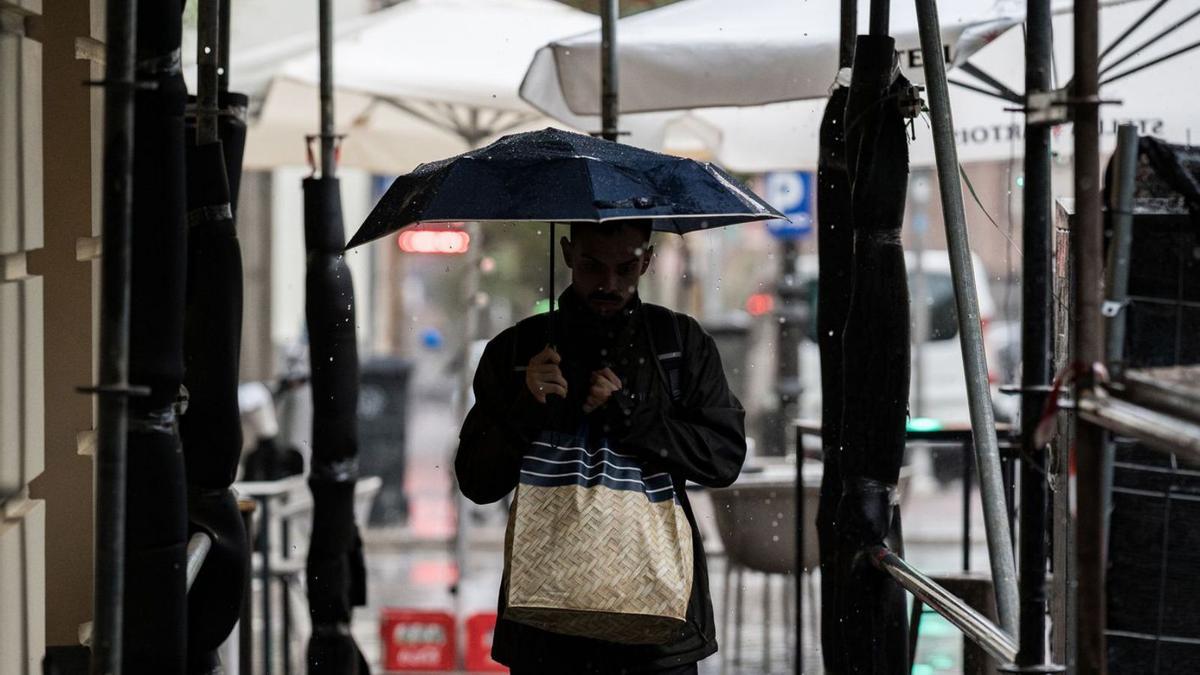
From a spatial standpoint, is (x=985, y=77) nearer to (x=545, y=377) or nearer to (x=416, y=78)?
(x=416, y=78)

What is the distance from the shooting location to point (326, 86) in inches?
237

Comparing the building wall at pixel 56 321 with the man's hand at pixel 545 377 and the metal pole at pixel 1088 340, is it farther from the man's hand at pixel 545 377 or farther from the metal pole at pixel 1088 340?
the metal pole at pixel 1088 340

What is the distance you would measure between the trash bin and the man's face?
37.4 ft

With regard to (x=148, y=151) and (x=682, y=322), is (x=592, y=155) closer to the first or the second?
(x=682, y=322)

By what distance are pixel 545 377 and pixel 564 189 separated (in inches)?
16.3

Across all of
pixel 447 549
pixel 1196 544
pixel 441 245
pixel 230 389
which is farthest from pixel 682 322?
pixel 447 549

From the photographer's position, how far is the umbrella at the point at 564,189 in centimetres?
362

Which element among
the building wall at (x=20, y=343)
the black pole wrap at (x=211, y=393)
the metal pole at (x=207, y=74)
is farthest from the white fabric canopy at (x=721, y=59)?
the building wall at (x=20, y=343)

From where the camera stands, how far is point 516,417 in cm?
375

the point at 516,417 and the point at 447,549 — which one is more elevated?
the point at 516,417

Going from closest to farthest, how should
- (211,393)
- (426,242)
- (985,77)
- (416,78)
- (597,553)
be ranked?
(597,553), (211,393), (985,77), (416,78), (426,242)

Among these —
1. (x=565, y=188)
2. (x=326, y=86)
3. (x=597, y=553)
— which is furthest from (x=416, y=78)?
(x=597, y=553)

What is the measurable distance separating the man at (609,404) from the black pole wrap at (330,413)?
85.4 inches

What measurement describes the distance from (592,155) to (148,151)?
1117 mm
